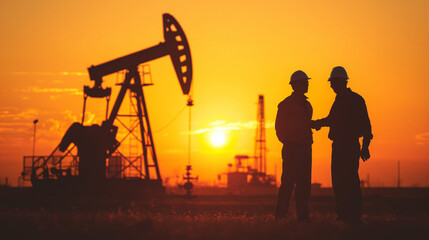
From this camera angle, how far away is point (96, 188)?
3703cm

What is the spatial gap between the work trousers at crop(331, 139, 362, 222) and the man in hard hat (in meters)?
0.45

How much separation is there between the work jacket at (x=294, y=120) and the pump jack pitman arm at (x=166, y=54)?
89.5 feet

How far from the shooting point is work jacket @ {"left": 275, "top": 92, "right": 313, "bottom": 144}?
394 inches

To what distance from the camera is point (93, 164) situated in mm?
37094

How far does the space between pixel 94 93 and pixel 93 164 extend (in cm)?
415

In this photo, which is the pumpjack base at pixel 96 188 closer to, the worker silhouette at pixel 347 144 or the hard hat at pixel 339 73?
the worker silhouette at pixel 347 144

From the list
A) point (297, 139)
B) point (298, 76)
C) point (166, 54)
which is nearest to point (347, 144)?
point (297, 139)

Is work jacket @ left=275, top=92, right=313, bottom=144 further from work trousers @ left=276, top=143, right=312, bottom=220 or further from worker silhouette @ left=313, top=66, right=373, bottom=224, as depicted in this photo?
worker silhouette @ left=313, top=66, right=373, bottom=224

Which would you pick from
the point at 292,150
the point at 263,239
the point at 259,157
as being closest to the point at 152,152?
the point at 292,150

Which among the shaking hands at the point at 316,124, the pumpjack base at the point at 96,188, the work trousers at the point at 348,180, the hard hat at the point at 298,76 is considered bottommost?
the pumpjack base at the point at 96,188

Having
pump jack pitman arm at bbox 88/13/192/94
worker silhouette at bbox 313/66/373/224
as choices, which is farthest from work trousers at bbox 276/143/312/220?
pump jack pitman arm at bbox 88/13/192/94

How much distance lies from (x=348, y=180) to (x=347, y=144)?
557mm

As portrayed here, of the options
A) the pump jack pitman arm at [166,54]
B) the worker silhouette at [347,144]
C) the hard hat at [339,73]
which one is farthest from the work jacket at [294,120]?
the pump jack pitman arm at [166,54]

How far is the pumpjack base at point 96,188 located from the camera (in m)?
36.9
